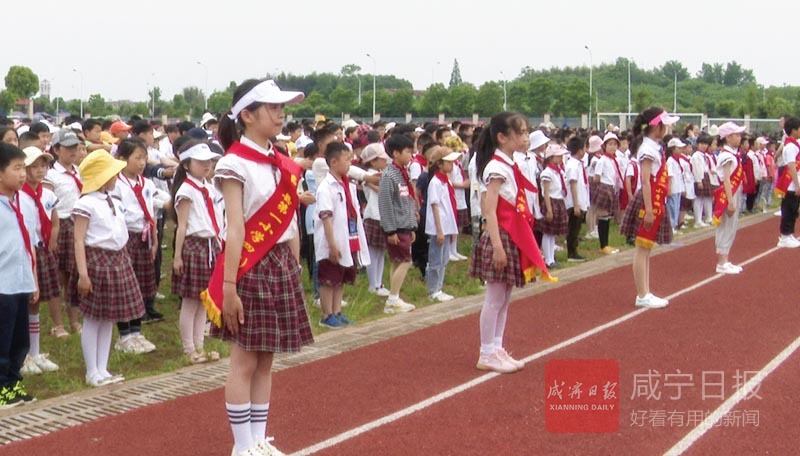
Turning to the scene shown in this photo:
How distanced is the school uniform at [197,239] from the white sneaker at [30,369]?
119cm

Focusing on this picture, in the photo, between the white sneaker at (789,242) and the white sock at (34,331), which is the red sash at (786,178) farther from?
the white sock at (34,331)

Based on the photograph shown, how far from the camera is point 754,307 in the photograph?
29.2ft

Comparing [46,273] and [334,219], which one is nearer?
[46,273]

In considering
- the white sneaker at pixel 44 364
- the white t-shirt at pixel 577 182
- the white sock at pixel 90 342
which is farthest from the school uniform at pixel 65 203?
the white t-shirt at pixel 577 182

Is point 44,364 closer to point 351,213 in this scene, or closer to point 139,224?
point 139,224

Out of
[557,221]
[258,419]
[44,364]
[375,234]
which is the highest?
[375,234]

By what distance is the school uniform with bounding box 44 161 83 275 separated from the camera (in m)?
7.53

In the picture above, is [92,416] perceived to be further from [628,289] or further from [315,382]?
[628,289]

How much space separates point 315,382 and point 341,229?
84.5 inches

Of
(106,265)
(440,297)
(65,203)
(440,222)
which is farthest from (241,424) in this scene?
(440,297)

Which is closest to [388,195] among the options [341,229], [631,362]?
[341,229]

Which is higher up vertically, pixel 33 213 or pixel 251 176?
pixel 251 176

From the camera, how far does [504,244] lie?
21.5 feet

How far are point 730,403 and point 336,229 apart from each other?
3846 millimetres
